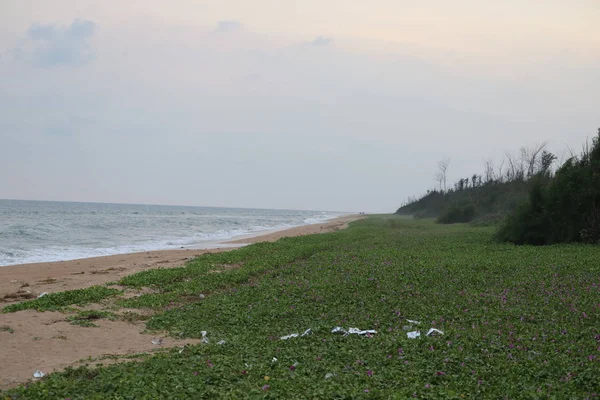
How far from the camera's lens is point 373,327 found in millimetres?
9914

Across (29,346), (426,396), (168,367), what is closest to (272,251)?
(29,346)

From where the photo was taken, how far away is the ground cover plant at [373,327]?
21.0 ft

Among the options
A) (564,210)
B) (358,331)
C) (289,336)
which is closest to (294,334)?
(289,336)

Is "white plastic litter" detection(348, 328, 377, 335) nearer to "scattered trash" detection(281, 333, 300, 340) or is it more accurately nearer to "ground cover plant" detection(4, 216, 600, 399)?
"ground cover plant" detection(4, 216, 600, 399)

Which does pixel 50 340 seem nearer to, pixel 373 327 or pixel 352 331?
pixel 352 331

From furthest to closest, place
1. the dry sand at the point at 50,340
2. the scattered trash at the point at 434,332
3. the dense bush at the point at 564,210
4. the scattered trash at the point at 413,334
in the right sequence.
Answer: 1. the dense bush at the point at 564,210
2. the scattered trash at the point at 434,332
3. the scattered trash at the point at 413,334
4. the dry sand at the point at 50,340

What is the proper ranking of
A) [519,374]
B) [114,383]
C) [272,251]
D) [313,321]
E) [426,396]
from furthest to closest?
[272,251]
[313,321]
[519,374]
[114,383]
[426,396]

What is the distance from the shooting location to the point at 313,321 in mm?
10625

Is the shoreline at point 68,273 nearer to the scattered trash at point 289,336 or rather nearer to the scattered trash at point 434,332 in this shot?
the scattered trash at point 289,336

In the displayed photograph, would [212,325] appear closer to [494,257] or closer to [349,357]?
[349,357]

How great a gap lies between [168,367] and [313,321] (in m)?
4.04

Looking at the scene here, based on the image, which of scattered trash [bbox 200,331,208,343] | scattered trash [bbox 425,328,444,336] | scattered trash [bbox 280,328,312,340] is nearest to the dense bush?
scattered trash [bbox 425,328,444,336]

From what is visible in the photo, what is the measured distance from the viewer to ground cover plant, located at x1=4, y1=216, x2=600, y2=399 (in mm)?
6410

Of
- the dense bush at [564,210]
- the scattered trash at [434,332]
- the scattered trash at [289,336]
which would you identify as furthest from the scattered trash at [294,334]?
the dense bush at [564,210]
